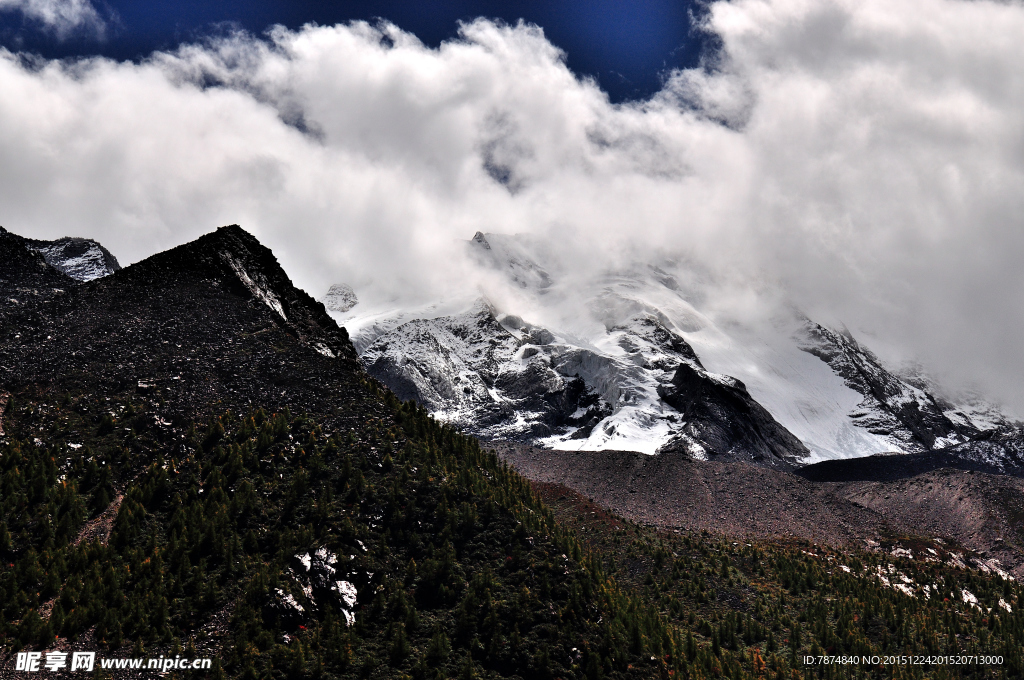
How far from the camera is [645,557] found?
79.6 metres

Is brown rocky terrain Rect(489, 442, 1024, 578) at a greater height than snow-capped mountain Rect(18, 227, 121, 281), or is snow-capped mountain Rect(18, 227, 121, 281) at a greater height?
snow-capped mountain Rect(18, 227, 121, 281)

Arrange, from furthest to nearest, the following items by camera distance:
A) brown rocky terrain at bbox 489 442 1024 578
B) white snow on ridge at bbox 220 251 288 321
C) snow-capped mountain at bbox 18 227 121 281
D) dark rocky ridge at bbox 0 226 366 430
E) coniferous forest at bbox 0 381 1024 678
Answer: snow-capped mountain at bbox 18 227 121 281 → brown rocky terrain at bbox 489 442 1024 578 → white snow on ridge at bbox 220 251 288 321 → dark rocky ridge at bbox 0 226 366 430 → coniferous forest at bbox 0 381 1024 678

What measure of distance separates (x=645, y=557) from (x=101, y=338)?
5207 cm

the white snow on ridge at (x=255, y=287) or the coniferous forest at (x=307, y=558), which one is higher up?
the white snow on ridge at (x=255, y=287)

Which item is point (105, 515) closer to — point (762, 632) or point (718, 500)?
point (762, 632)

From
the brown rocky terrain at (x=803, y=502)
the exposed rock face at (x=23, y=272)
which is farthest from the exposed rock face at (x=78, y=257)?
the brown rocky terrain at (x=803, y=502)

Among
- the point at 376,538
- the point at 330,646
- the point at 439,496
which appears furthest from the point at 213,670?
the point at 439,496

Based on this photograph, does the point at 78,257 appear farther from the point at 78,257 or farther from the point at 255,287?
the point at 255,287

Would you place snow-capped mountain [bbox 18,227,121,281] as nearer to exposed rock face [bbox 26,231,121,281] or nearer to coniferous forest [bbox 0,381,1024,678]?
exposed rock face [bbox 26,231,121,281]

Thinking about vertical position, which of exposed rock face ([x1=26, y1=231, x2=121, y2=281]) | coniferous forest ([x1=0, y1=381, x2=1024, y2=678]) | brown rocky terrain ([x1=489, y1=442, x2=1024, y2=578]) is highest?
exposed rock face ([x1=26, y1=231, x2=121, y2=281])

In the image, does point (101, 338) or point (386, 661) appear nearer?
point (386, 661)

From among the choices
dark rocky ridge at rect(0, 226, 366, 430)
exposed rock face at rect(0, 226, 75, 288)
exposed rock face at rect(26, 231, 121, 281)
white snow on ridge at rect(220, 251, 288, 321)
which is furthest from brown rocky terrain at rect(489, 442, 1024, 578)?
exposed rock face at rect(26, 231, 121, 281)

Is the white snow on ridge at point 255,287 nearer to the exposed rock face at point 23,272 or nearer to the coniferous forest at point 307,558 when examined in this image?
the exposed rock face at point 23,272

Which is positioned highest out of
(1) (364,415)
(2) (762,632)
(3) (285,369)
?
(3) (285,369)
